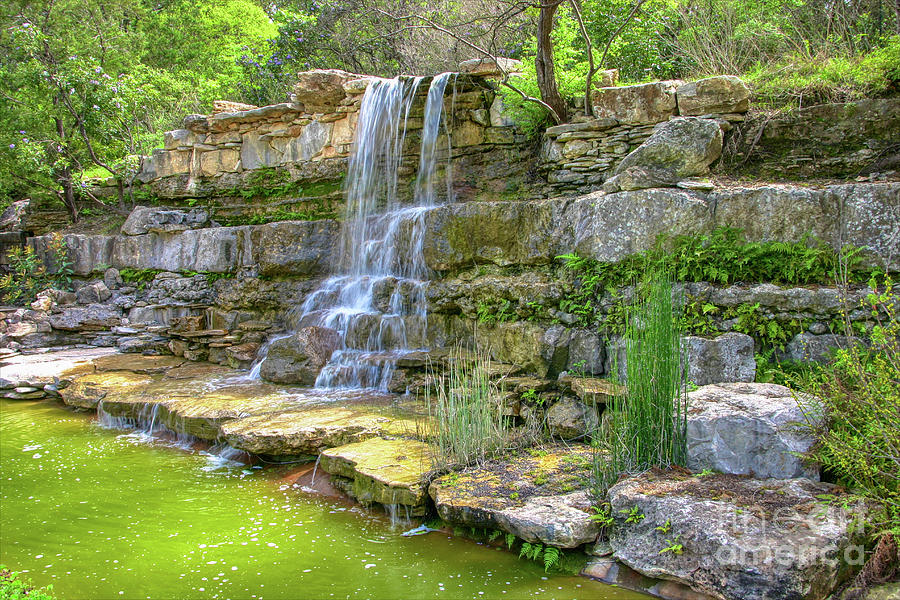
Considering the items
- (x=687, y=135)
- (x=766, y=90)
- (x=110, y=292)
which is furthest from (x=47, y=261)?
(x=766, y=90)

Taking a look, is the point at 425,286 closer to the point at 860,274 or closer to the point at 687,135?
the point at 687,135

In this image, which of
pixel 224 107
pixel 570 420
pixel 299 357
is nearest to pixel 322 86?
pixel 224 107

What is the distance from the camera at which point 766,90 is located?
616 cm

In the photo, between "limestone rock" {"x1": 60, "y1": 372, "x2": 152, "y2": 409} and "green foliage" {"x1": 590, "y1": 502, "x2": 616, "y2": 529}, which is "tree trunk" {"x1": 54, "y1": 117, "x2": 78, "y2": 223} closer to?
"limestone rock" {"x1": 60, "y1": 372, "x2": 152, "y2": 409}

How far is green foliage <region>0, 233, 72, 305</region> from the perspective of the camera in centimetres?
1002

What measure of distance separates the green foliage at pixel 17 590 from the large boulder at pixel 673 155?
182 inches

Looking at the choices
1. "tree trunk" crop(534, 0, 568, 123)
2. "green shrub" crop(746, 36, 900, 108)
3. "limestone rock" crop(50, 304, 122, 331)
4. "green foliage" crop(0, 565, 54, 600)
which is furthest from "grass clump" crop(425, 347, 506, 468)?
"limestone rock" crop(50, 304, 122, 331)

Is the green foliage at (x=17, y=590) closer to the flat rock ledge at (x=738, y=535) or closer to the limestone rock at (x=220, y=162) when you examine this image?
the flat rock ledge at (x=738, y=535)

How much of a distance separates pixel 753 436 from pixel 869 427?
21.4 inches

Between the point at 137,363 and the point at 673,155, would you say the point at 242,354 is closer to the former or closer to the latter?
the point at 137,363

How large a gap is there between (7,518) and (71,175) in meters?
8.60

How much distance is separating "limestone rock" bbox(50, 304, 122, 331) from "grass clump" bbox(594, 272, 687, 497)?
800 cm

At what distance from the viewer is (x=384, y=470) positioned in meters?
3.98

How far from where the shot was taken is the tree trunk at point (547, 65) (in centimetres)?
661
